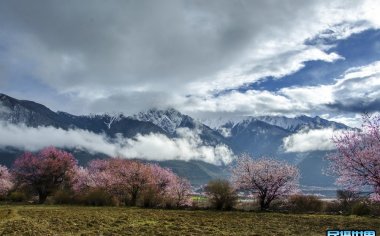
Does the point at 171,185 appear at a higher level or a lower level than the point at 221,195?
higher

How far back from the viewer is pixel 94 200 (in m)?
67.4

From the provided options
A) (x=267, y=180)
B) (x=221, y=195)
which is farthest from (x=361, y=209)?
(x=221, y=195)

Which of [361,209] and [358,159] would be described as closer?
[358,159]

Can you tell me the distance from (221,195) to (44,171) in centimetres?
4645

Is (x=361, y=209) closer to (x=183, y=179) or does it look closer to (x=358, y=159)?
(x=358, y=159)

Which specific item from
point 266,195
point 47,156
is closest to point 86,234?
point 266,195

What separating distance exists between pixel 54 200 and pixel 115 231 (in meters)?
48.4

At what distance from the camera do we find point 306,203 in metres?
64.9

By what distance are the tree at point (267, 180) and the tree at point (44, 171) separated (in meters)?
42.0

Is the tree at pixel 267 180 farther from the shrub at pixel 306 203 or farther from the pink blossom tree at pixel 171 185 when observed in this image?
the pink blossom tree at pixel 171 185

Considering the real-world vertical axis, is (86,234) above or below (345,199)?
below

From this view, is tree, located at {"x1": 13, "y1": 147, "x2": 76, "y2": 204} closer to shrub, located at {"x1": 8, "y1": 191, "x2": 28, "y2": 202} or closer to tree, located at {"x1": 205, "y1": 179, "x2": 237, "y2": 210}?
shrub, located at {"x1": 8, "y1": 191, "x2": 28, "y2": 202}

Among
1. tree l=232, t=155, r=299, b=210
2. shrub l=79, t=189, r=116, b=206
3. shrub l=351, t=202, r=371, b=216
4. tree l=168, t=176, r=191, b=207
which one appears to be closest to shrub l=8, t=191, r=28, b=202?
shrub l=79, t=189, r=116, b=206

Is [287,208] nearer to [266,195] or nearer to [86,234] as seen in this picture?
[266,195]
